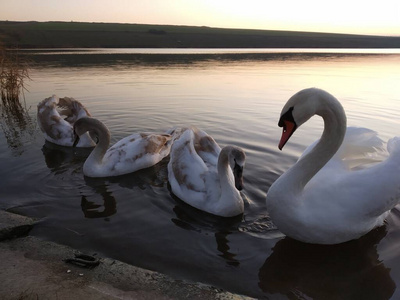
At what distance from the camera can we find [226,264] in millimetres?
4680

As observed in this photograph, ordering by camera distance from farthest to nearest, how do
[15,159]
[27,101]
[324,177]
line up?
1. [27,101]
2. [15,159]
3. [324,177]

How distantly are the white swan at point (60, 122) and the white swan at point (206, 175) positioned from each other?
3.56 meters

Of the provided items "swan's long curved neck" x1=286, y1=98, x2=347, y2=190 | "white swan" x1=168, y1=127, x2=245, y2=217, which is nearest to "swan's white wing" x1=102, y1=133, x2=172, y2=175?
"white swan" x1=168, y1=127, x2=245, y2=217

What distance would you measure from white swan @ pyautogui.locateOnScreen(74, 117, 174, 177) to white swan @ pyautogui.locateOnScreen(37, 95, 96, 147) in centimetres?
164

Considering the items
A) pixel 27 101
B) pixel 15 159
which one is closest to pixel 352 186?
pixel 15 159

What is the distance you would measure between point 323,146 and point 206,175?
7.20ft

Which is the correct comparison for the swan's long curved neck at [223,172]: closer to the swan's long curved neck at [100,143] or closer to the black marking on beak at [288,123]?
the black marking on beak at [288,123]

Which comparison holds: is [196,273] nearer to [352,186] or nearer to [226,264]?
[226,264]

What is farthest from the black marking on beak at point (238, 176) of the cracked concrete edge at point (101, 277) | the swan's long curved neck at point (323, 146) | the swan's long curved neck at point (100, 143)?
the swan's long curved neck at point (100, 143)

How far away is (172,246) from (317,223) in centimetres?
190

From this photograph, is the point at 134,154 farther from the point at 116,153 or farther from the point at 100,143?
the point at 100,143

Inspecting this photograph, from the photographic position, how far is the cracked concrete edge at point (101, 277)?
3.67 metres

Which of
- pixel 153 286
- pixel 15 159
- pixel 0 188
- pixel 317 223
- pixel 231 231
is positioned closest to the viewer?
pixel 153 286

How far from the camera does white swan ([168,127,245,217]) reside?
567 cm
